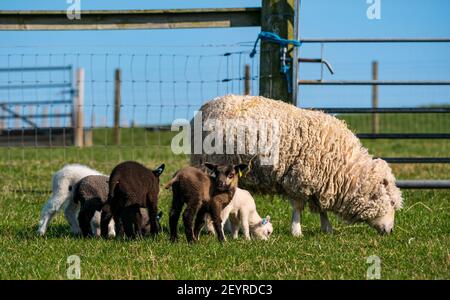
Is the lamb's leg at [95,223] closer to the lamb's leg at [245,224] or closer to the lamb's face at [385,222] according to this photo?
the lamb's leg at [245,224]

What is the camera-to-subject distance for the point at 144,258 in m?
5.91

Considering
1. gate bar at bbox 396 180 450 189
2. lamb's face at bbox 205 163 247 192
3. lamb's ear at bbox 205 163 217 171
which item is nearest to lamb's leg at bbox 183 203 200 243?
lamb's face at bbox 205 163 247 192

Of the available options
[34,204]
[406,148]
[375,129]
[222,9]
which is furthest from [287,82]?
[375,129]

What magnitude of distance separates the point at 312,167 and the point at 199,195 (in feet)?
4.42

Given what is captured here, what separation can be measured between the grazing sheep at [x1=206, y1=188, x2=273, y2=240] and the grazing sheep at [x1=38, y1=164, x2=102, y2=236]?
143cm

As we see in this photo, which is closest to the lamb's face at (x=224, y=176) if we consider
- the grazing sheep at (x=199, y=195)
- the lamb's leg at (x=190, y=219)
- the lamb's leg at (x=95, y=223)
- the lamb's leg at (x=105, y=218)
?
the grazing sheep at (x=199, y=195)

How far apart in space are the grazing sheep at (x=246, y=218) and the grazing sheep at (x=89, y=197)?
108 centimetres

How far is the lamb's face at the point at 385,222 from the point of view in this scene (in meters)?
7.72

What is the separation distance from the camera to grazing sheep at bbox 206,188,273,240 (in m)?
7.41

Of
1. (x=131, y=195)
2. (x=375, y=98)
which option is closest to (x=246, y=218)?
(x=131, y=195)

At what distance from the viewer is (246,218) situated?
295 inches

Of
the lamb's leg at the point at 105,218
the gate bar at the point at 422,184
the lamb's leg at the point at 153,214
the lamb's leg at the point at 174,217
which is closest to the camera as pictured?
the lamb's leg at the point at 174,217
